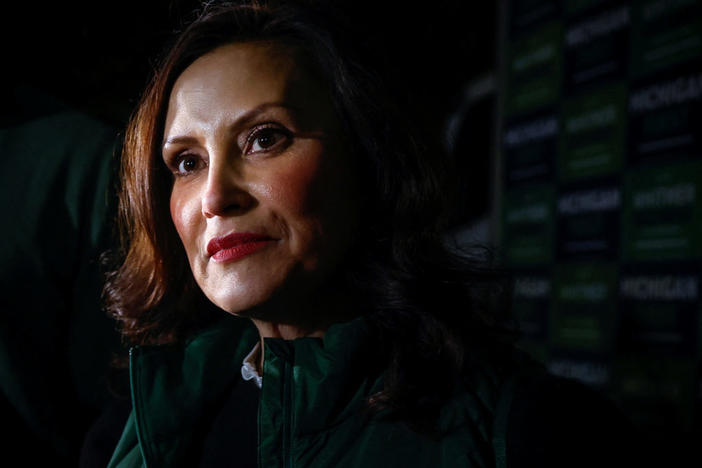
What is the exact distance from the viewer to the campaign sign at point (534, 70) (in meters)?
2.41

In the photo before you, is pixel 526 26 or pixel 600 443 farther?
pixel 526 26

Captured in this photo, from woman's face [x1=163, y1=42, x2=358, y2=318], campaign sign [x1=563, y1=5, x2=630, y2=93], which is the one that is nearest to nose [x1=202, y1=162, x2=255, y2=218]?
woman's face [x1=163, y1=42, x2=358, y2=318]

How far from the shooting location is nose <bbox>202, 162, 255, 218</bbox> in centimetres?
74

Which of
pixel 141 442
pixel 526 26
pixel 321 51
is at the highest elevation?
pixel 526 26

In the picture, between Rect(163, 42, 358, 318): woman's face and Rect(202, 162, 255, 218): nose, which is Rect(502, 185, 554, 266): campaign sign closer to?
Rect(163, 42, 358, 318): woman's face

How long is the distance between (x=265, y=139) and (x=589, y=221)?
1.73m

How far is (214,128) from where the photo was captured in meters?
0.77

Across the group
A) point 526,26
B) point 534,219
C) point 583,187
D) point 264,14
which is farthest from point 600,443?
point 526,26

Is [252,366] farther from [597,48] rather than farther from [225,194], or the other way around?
[597,48]

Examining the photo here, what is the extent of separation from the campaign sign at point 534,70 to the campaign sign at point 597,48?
0.06 m

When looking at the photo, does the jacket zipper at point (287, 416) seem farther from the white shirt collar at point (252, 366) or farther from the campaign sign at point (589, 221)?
the campaign sign at point (589, 221)

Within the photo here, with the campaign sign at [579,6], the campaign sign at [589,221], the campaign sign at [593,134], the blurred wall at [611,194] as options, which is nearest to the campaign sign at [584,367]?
the blurred wall at [611,194]

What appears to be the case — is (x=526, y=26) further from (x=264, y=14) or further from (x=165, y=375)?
(x=165, y=375)

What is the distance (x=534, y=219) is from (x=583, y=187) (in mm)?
302
